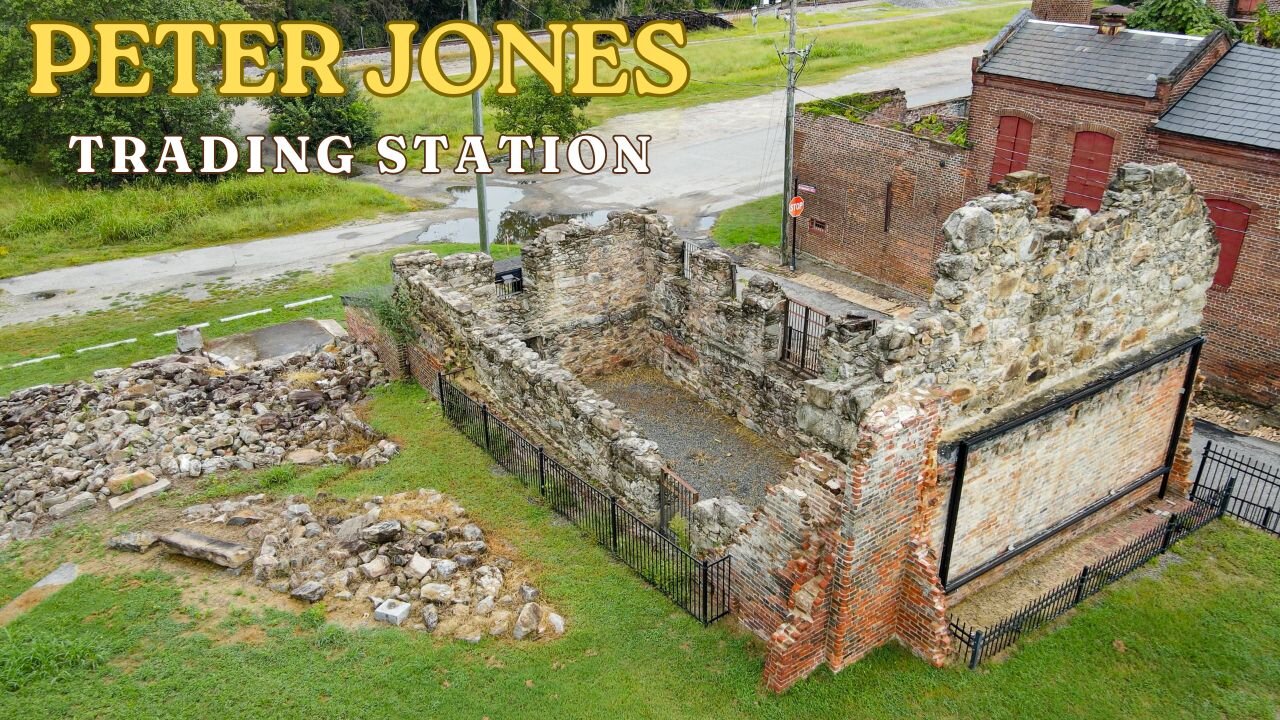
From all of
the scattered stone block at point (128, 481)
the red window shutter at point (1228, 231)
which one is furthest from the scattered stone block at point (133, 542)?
the red window shutter at point (1228, 231)

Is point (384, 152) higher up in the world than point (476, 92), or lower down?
lower down

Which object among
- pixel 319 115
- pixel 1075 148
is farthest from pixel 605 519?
pixel 319 115

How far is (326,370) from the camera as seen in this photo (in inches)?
773

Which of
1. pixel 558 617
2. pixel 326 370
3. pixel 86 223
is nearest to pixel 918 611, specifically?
pixel 558 617

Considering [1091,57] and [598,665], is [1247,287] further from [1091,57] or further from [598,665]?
[598,665]

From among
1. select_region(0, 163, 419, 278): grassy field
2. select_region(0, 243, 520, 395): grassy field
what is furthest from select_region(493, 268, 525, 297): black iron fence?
select_region(0, 163, 419, 278): grassy field

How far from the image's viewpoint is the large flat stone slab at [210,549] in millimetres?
12898

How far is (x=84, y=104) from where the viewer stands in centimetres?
3394

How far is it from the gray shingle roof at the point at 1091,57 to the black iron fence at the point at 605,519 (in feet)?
53.5

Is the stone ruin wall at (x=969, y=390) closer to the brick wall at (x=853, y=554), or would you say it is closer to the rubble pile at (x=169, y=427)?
the brick wall at (x=853, y=554)

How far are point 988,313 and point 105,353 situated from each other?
787 inches

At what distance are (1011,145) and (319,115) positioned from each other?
93.0 feet

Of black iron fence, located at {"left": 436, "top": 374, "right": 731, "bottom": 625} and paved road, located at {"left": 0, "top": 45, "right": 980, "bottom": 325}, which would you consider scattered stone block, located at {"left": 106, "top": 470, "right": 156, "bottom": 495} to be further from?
paved road, located at {"left": 0, "top": 45, "right": 980, "bottom": 325}

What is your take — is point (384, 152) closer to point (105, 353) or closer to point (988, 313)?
point (105, 353)
